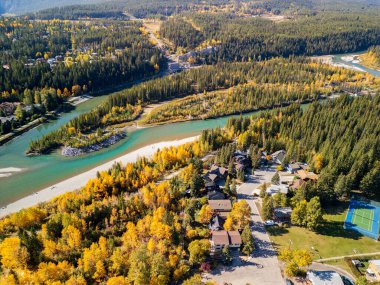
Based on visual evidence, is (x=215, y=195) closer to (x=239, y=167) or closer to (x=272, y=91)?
(x=239, y=167)

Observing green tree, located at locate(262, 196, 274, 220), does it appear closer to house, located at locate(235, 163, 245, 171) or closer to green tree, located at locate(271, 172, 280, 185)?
green tree, located at locate(271, 172, 280, 185)

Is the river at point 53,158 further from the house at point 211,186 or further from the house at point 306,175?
the house at point 306,175

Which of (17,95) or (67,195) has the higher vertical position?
(17,95)

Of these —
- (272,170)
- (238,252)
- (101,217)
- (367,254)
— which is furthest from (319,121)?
(101,217)

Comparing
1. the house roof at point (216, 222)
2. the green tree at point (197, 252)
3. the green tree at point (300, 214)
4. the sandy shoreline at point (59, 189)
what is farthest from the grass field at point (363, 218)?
the sandy shoreline at point (59, 189)

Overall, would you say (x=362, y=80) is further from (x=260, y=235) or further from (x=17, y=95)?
(x=17, y=95)

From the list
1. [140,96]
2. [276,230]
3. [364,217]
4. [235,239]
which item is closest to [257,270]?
[235,239]
